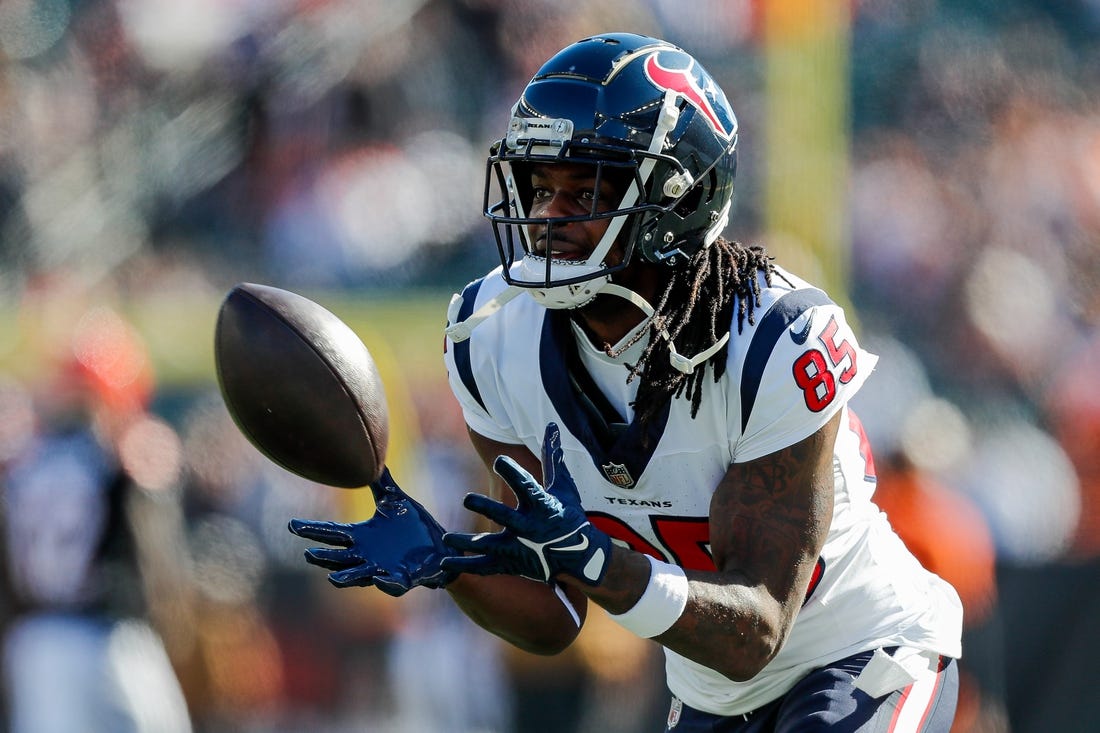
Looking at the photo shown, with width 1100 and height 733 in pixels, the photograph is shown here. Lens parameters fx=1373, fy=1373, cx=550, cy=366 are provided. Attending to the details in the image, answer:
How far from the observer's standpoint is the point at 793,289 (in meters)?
2.29

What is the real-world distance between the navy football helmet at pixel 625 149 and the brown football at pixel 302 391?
0.31 m

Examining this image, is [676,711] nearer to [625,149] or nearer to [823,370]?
[823,370]

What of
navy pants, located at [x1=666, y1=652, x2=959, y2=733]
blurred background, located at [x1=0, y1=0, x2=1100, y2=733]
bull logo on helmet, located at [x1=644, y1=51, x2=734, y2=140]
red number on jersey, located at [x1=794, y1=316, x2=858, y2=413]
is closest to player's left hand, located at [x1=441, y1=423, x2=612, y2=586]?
red number on jersey, located at [x1=794, y1=316, x2=858, y2=413]

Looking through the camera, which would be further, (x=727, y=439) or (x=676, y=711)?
(x=676, y=711)

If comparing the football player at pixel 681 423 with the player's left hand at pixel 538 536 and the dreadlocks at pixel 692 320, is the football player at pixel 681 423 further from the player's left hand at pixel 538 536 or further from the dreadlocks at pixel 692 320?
the player's left hand at pixel 538 536

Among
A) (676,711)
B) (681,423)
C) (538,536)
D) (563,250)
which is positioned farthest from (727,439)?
(676,711)

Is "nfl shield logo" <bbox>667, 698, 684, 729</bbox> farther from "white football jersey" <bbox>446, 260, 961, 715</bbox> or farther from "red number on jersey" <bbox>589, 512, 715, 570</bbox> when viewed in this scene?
"red number on jersey" <bbox>589, 512, 715, 570</bbox>

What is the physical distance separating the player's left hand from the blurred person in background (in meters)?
2.47

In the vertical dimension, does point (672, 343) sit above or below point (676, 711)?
above

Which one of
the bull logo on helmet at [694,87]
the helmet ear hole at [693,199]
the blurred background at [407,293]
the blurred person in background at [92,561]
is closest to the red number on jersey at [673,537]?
the helmet ear hole at [693,199]

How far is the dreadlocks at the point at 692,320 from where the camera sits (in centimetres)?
226

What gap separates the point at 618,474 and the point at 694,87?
68cm

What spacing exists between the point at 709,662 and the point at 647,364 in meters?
0.51

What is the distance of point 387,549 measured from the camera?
6.70 ft
